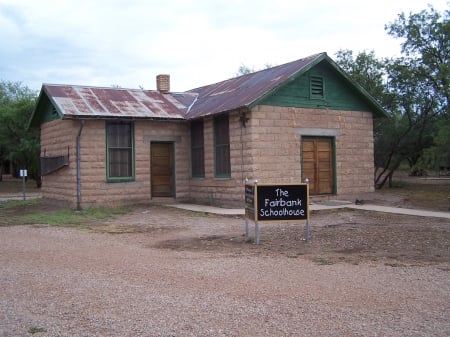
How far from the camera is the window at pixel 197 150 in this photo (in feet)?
65.1

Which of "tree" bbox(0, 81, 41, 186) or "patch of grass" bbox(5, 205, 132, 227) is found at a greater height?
"tree" bbox(0, 81, 41, 186)

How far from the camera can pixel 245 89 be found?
1927cm

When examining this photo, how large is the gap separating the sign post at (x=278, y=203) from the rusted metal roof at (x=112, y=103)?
9302 millimetres

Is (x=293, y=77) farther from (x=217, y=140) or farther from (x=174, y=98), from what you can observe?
(x=174, y=98)

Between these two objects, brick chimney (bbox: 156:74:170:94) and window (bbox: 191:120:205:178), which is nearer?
window (bbox: 191:120:205:178)

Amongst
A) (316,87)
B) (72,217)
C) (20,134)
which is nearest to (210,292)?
(72,217)

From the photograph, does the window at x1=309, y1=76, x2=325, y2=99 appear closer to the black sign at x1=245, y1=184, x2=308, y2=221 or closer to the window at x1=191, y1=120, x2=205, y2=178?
the window at x1=191, y1=120, x2=205, y2=178

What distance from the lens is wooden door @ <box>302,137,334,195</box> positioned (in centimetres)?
1855

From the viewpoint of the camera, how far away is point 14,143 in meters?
38.6

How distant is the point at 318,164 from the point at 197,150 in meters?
4.55

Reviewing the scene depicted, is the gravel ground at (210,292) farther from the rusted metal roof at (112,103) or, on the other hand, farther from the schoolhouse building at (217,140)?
the rusted metal roof at (112,103)

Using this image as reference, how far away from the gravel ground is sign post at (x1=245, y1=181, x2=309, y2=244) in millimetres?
594

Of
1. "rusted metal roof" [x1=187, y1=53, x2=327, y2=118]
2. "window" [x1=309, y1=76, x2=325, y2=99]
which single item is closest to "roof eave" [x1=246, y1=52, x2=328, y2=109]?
"rusted metal roof" [x1=187, y1=53, x2=327, y2=118]

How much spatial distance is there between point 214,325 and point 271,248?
4.90 metres
